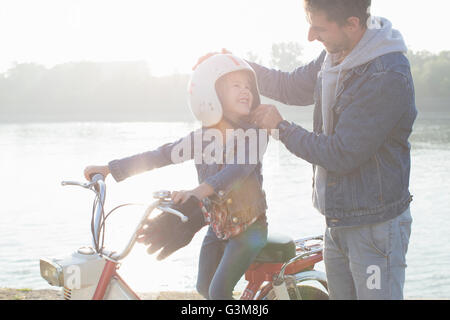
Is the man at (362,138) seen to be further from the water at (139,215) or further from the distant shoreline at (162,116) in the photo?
the distant shoreline at (162,116)

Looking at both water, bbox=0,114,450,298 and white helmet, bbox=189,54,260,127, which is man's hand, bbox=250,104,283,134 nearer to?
white helmet, bbox=189,54,260,127

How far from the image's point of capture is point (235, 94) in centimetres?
264

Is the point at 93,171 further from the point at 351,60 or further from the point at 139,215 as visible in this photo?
the point at 139,215

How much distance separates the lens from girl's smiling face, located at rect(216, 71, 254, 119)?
2631mm

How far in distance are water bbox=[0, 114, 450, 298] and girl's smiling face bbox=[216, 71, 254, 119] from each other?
79 cm

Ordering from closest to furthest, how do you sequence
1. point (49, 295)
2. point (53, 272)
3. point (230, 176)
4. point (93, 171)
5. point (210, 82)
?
point (53, 272) → point (230, 176) → point (93, 171) → point (210, 82) → point (49, 295)

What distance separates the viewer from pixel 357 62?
2.22 meters

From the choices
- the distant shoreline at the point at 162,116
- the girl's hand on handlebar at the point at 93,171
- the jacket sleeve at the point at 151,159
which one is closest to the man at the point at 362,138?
the jacket sleeve at the point at 151,159

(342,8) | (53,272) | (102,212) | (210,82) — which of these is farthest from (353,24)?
(53,272)

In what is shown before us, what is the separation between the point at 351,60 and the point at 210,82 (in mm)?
693

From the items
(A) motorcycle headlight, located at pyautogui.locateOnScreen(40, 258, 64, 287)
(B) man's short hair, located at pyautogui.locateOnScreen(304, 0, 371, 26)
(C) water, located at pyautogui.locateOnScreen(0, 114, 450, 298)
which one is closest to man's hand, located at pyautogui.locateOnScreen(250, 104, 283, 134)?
(B) man's short hair, located at pyautogui.locateOnScreen(304, 0, 371, 26)

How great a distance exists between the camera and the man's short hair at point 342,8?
216 cm
